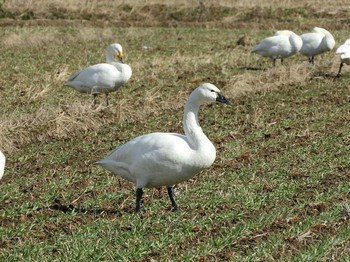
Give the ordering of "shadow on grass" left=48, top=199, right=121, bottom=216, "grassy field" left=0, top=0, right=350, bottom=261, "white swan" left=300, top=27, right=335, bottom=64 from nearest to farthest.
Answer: "grassy field" left=0, top=0, right=350, bottom=261 → "shadow on grass" left=48, top=199, right=121, bottom=216 → "white swan" left=300, top=27, right=335, bottom=64

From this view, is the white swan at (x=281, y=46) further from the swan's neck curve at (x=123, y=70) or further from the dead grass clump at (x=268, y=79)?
the swan's neck curve at (x=123, y=70)

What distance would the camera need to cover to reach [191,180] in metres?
9.05

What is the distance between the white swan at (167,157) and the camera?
23.8 ft

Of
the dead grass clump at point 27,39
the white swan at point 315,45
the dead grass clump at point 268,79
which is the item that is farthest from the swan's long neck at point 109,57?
the dead grass clump at point 27,39

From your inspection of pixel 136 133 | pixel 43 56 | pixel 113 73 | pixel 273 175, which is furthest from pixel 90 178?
pixel 43 56

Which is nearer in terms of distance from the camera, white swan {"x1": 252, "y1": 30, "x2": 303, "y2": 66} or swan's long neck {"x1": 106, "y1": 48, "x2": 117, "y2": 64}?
swan's long neck {"x1": 106, "y1": 48, "x2": 117, "y2": 64}

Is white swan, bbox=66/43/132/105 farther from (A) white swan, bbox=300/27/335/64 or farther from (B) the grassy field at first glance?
(A) white swan, bbox=300/27/335/64

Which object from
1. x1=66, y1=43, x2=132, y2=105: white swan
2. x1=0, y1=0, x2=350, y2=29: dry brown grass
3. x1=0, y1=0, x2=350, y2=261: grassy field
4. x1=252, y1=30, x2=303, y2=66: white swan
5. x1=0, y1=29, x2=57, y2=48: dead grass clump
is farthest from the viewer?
x1=0, y1=0, x2=350, y2=29: dry brown grass

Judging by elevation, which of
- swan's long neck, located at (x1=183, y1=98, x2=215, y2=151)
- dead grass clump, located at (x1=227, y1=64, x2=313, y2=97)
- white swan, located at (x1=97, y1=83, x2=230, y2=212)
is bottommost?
dead grass clump, located at (x1=227, y1=64, x2=313, y2=97)

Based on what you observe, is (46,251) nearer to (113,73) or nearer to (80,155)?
(80,155)

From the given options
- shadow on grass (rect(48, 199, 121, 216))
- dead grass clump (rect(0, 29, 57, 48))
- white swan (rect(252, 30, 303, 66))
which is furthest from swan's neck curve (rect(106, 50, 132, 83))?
dead grass clump (rect(0, 29, 57, 48))

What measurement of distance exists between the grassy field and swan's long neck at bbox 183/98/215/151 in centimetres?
69

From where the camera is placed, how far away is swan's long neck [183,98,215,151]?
290 inches

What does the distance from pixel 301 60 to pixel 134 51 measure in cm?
523
